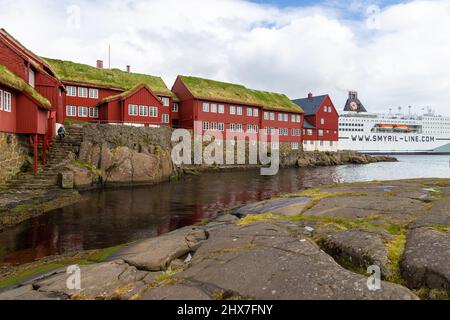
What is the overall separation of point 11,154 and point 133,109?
20.4 m

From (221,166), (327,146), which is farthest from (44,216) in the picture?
(327,146)

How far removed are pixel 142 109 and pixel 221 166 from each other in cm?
1413

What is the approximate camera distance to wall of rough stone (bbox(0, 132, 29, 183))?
19688 millimetres

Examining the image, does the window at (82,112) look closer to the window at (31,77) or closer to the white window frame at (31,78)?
the white window frame at (31,78)

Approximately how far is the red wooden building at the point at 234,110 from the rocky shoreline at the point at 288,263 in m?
41.0

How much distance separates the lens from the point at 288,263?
5.74m

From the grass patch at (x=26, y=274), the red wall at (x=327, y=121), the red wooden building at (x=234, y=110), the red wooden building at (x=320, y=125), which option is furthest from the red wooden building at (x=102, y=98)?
the red wall at (x=327, y=121)

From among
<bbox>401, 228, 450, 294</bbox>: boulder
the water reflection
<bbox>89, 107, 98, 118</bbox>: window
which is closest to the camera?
<bbox>401, 228, 450, 294</bbox>: boulder

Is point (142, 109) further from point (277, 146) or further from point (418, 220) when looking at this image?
point (418, 220)

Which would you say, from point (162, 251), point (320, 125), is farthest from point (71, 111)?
point (320, 125)

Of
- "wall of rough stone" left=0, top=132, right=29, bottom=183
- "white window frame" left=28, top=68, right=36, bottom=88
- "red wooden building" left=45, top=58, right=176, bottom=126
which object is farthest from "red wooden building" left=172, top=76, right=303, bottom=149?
"wall of rough stone" left=0, top=132, right=29, bottom=183

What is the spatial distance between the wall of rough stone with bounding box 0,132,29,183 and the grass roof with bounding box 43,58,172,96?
63.8ft

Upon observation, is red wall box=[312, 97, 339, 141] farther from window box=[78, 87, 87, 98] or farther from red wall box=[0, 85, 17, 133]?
red wall box=[0, 85, 17, 133]

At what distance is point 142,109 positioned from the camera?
40.8 meters
